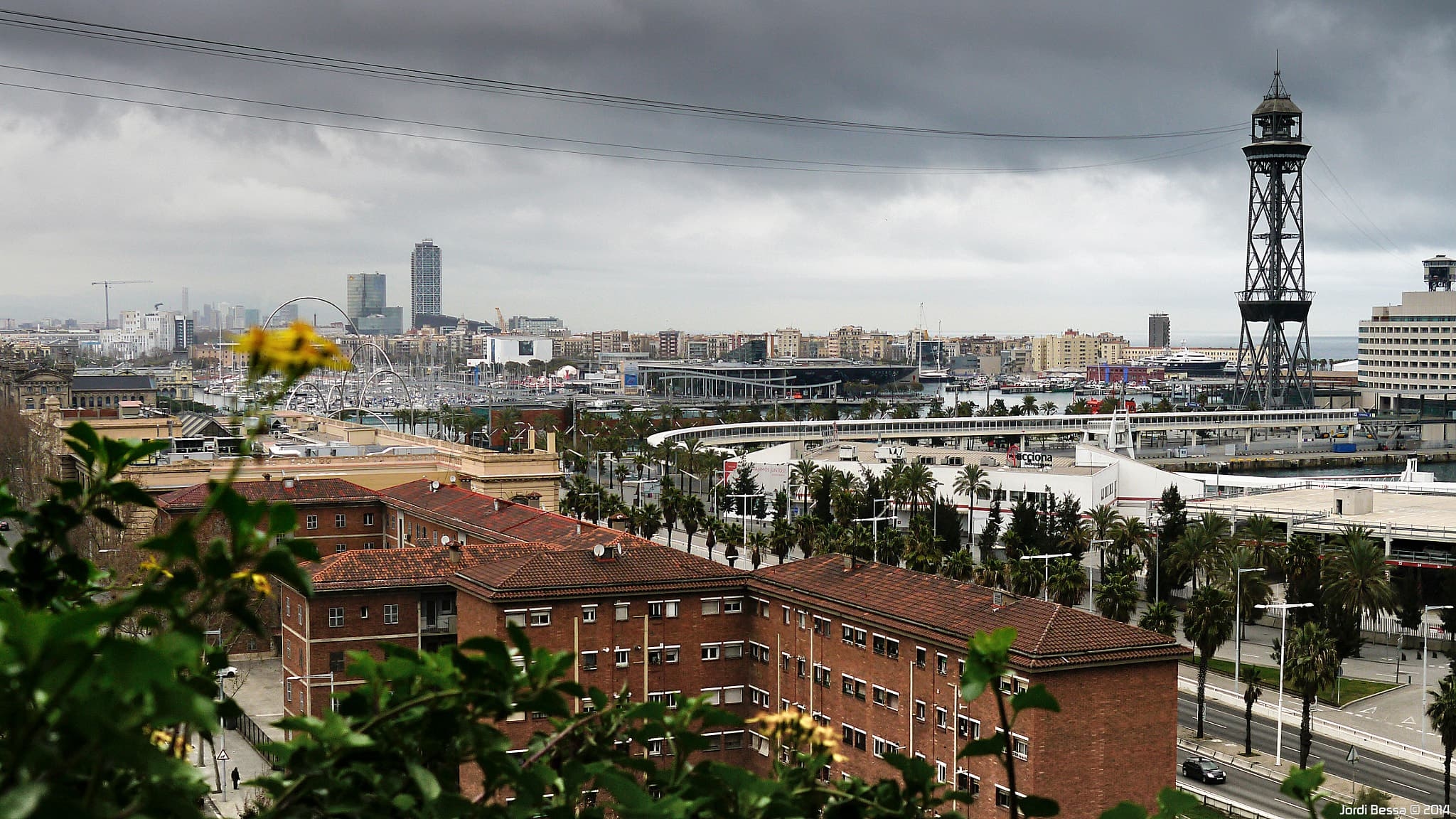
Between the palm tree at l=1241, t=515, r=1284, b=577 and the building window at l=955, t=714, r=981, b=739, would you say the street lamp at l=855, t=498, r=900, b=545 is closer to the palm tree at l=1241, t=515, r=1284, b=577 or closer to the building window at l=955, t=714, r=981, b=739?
the palm tree at l=1241, t=515, r=1284, b=577

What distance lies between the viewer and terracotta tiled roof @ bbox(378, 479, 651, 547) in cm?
3822

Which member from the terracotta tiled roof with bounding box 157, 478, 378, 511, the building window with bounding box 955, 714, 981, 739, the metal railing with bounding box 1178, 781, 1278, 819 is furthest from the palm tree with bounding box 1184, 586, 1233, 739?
the terracotta tiled roof with bounding box 157, 478, 378, 511

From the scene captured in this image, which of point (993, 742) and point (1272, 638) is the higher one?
point (993, 742)

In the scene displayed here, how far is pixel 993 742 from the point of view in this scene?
606 centimetres

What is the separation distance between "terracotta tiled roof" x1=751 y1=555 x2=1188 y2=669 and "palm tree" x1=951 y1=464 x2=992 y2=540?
41.1 m

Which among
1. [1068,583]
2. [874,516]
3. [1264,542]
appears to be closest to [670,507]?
[874,516]

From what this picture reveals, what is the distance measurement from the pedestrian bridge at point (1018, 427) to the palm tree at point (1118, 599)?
59.7 m

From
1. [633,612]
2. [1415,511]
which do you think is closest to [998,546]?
[1415,511]

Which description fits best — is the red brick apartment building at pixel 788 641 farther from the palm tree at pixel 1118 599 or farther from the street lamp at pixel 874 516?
the street lamp at pixel 874 516

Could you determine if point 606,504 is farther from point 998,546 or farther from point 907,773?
point 907,773

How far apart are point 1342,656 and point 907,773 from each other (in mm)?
42369

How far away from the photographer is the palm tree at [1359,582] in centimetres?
4691

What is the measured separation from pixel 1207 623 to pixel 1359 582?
32.1ft

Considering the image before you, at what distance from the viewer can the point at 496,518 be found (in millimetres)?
44250
